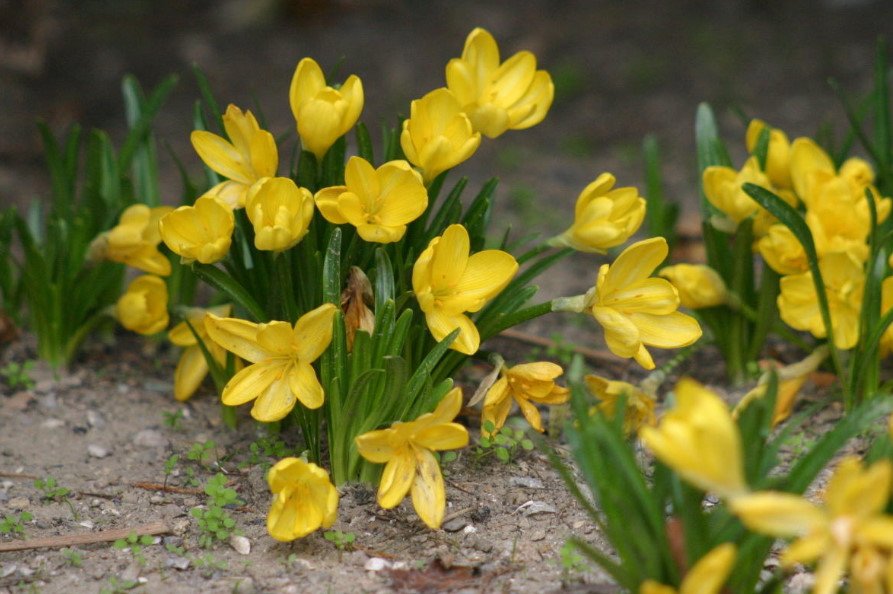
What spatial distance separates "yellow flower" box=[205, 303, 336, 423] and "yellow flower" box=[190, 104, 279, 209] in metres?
0.28

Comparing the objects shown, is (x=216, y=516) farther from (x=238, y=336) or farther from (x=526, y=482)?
(x=526, y=482)

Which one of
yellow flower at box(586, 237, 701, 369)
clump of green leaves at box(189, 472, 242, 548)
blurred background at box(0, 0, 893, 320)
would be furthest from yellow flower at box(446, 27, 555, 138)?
blurred background at box(0, 0, 893, 320)

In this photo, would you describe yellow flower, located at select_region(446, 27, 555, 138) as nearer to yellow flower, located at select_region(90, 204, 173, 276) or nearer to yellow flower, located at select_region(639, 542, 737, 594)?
yellow flower, located at select_region(90, 204, 173, 276)

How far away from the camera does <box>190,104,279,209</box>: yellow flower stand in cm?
202

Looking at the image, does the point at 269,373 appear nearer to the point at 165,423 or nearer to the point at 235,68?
the point at 165,423

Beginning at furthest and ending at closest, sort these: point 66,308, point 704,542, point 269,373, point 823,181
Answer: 1. point 66,308
2. point 823,181
3. point 269,373
4. point 704,542

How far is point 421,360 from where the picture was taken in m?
2.09

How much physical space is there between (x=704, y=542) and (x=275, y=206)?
0.94 m

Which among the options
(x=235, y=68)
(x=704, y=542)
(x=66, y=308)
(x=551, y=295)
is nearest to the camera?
(x=704, y=542)

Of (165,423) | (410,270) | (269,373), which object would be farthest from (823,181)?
(165,423)

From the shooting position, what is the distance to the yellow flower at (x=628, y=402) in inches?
83.9

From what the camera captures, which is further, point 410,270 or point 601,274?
point 410,270

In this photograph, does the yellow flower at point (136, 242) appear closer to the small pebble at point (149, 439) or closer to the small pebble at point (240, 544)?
the small pebble at point (149, 439)

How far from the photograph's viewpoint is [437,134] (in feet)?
6.63
